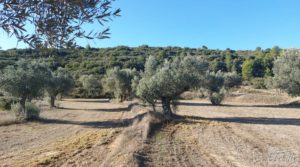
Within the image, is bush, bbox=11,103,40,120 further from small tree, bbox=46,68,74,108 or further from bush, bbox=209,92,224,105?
bush, bbox=209,92,224,105

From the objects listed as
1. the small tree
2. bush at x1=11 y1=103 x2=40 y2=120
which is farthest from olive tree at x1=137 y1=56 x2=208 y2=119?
the small tree

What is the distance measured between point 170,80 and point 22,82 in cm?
1229

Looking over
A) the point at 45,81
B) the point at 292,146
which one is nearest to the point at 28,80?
the point at 45,81

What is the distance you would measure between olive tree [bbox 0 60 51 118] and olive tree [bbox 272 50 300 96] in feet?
90.8

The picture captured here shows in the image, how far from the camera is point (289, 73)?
1820 inches

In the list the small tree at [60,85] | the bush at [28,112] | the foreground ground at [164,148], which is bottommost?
the foreground ground at [164,148]

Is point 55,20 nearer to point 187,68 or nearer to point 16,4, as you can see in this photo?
point 16,4

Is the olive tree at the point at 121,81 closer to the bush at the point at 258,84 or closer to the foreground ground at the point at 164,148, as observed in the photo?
the bush at the point at 258,84

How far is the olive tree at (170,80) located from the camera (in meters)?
31.2

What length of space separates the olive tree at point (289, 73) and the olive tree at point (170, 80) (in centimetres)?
1633

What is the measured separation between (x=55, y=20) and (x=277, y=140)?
49.5ft

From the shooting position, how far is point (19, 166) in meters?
13.0

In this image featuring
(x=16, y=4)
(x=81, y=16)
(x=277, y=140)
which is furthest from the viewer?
(x=277, y=140)

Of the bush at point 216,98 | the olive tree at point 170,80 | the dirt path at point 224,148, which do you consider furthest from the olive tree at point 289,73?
the dirt path at point 224,148
